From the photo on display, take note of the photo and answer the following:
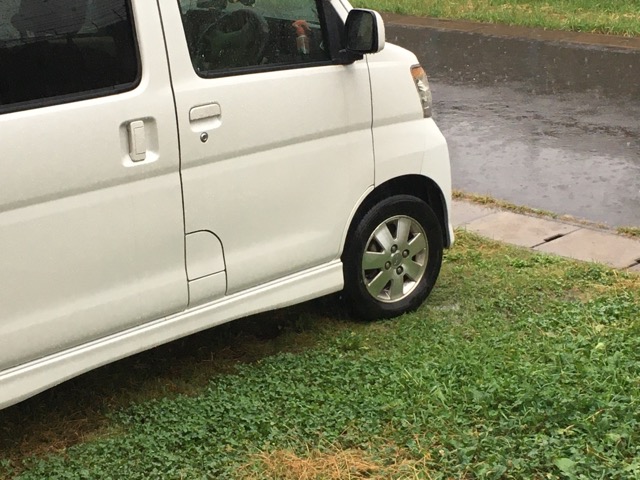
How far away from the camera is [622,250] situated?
6223 mm

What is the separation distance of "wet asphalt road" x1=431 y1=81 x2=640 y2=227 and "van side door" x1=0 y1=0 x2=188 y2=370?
3856mm

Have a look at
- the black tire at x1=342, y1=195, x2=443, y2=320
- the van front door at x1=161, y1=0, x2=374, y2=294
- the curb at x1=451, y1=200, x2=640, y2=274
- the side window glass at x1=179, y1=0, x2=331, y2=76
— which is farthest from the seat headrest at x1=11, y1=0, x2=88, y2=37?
the curb at x1=451, y1=200, x2=640, y2=274

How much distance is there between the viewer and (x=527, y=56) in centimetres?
1290

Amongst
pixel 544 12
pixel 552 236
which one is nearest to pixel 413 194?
pixel 552 236

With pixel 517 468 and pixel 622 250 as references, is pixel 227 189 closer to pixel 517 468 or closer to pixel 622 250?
pixel 517 468

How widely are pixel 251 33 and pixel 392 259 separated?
1421 millimetres

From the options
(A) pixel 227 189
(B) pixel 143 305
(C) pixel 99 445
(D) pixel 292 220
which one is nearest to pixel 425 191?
(D) pixel 292 220

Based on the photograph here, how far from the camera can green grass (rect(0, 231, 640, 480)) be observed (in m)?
3.77

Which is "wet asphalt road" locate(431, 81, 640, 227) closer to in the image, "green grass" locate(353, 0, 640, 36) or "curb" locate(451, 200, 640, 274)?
"curb" locate(451, 200, 640, 274)

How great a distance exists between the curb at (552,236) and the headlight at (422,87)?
159 cm

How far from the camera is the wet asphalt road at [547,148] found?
24.5 ft

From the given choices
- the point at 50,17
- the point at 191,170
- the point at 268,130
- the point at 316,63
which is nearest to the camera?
the point at 50,17

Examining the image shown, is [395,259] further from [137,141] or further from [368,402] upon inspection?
[137,141]

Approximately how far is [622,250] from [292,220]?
258cm
